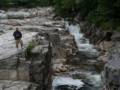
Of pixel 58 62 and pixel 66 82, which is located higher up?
pixel 58 62

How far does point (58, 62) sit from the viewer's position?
31.8m

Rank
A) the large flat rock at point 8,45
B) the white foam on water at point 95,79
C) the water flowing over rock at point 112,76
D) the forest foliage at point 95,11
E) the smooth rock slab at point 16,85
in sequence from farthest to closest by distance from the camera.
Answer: the forest foliage at point 95,11 → the white foam on water at point 95,79 → the large flat rock at point 8,45 → the smooth rock slab at point 16,85 → the water flowing over rock at point 112,76

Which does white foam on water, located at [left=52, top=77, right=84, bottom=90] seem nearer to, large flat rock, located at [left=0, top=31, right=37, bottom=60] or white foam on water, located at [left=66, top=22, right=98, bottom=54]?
large flat rock, located at [left=0, top=31, right=37, bottom=60]

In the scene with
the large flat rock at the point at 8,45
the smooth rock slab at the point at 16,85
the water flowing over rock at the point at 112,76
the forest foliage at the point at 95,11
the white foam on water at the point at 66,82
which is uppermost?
the forest foliage at the point at 95,11

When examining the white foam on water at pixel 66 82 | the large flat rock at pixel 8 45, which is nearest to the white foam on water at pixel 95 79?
the white foam on water at pixel 66 82

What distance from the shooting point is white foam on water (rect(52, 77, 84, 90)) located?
87.6ft

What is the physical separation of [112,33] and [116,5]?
2.84 meters

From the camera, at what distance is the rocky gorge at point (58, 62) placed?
75.8 feet

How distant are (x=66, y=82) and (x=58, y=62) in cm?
489

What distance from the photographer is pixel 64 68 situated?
98.4ft

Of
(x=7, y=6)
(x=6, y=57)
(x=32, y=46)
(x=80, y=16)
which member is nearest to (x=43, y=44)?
(x=32, y=46)

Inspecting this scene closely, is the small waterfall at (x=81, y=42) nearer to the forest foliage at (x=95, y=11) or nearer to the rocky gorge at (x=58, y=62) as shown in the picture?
the rocky gorge at (x=58, y=62)

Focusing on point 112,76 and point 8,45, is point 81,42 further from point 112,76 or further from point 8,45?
point 112,76

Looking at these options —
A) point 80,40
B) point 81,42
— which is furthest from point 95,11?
point 81,42
